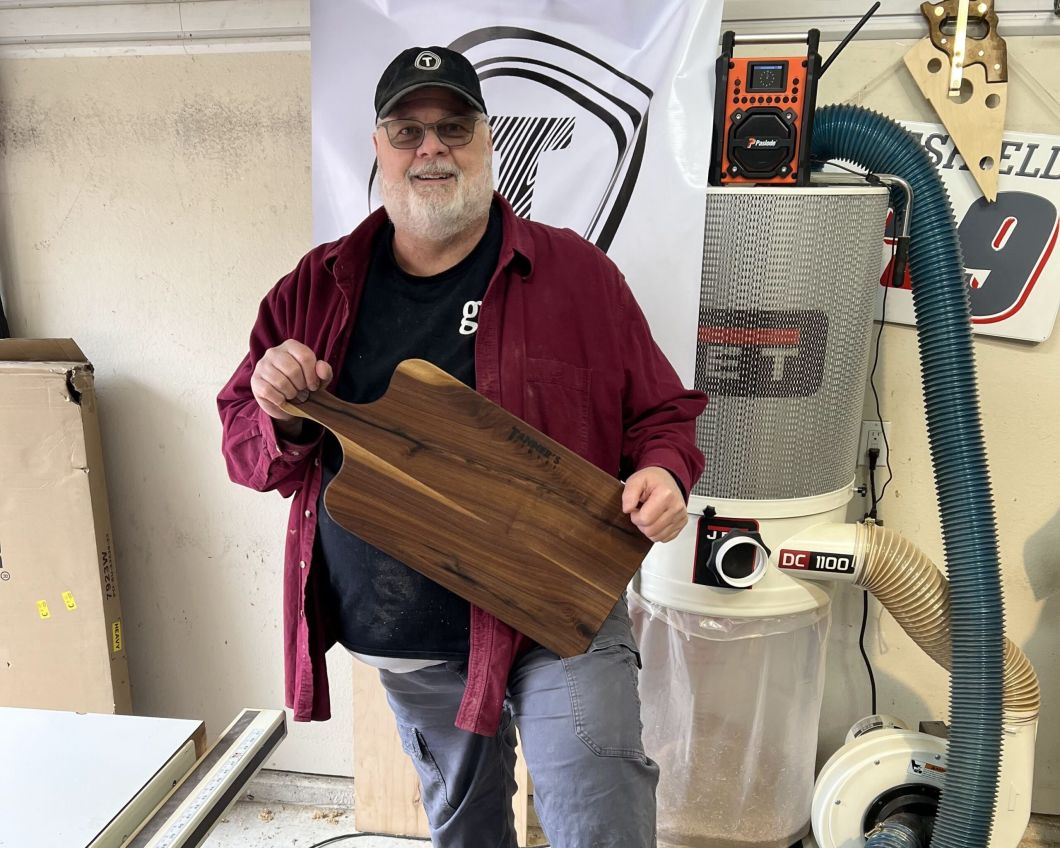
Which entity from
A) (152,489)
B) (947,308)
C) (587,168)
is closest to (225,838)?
(152,489)

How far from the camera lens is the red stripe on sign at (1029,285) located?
1593mm

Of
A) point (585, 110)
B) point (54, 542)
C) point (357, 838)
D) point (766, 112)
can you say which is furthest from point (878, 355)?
point (54, 542)

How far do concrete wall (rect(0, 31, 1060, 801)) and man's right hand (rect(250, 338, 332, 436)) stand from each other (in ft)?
2.78

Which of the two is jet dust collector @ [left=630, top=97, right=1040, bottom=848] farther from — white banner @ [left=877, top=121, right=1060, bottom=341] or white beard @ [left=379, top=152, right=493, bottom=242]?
white beard @ [left=379, top=152, right=493, bottom=242]

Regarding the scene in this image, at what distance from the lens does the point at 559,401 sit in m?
1.17

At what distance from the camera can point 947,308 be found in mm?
1411

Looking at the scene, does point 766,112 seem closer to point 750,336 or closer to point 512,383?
point 750,336

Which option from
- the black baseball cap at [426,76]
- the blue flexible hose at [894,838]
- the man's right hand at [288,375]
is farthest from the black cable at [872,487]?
the man's right hand at [288,375]

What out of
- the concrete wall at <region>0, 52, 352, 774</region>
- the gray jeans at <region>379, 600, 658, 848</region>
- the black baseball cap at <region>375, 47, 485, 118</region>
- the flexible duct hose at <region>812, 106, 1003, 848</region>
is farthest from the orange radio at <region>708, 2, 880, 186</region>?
the concrete wall at <region>0, 52, 352, 774</region>

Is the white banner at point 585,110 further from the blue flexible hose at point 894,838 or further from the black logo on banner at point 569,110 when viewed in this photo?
the blue flexible hose at point 894,838

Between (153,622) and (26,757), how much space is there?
120cm

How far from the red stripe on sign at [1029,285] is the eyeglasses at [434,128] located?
112cm

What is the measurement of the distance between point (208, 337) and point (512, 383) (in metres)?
1.06

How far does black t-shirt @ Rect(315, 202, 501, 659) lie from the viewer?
1183mm
